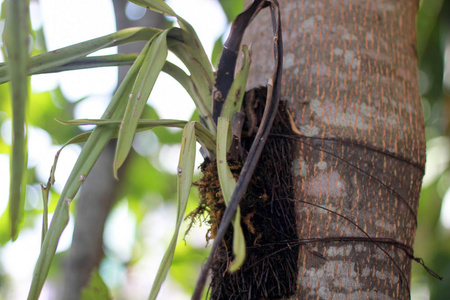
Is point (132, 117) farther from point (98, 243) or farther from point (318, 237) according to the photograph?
point (98, 243)

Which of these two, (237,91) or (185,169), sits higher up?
(237,91)

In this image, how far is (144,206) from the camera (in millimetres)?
3420

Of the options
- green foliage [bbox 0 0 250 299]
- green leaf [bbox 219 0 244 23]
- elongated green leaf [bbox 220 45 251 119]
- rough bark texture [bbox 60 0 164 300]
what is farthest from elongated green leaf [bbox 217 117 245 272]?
green leaf [bbox 219 0 244 23]

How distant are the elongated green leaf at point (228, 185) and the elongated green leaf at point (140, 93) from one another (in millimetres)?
142

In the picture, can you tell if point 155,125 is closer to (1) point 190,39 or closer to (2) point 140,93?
(2) point 140,93

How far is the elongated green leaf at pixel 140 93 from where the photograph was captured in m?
0.64

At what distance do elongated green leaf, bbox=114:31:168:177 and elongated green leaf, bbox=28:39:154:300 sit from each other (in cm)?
4

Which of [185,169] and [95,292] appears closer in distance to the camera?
[185,169]

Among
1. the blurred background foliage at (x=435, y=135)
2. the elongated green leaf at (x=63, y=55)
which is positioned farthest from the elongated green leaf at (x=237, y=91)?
the blurred background foliage at (x=435, y=135)

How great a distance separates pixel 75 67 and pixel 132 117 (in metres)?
0.21

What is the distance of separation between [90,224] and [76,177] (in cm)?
82

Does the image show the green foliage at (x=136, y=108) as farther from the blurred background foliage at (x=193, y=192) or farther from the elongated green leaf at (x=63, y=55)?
the blurred background foliage at (x=193, y=192)

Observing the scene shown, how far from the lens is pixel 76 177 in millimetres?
676

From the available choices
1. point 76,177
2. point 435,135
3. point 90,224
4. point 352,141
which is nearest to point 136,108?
point 76,177
